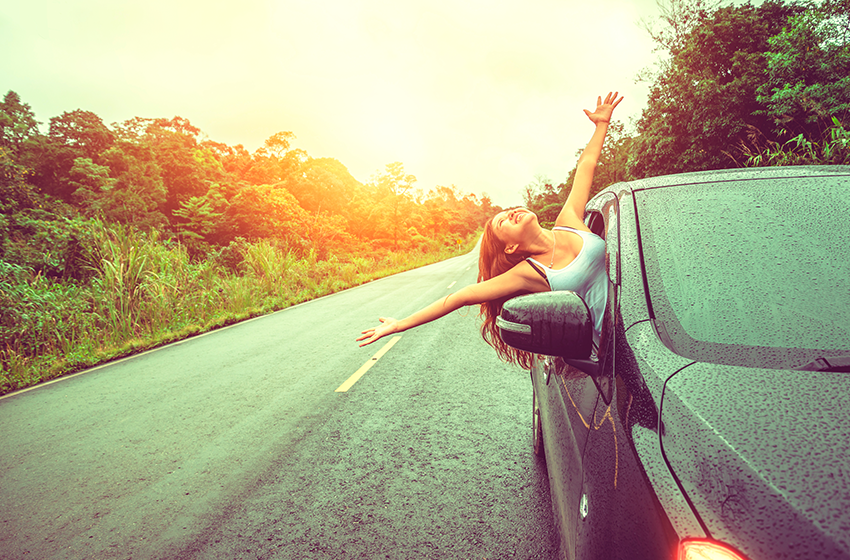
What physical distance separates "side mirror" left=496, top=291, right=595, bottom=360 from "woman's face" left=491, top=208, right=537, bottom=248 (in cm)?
81

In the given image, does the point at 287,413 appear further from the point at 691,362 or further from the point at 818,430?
the point at 818,430

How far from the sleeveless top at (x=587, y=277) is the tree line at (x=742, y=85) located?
44.0 ft

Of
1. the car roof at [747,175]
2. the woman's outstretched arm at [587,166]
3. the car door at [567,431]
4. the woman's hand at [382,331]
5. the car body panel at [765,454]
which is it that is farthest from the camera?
the woman's outstretched arm at [587,166]

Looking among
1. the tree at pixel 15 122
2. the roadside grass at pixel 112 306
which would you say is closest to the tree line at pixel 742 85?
the roadside grass at pixel 112 306

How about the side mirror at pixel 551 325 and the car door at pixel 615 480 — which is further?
the side mirror at pixel 551 325

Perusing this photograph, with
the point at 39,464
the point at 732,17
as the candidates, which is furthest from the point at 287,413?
the point at 732,17

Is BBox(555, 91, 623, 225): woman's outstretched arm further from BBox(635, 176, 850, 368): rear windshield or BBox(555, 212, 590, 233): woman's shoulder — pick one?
BBox(635, 176, 850, 368): rear windshield

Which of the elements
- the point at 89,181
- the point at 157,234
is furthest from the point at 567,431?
the point at 89,181

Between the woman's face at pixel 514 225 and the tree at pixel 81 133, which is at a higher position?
the tree at pixel 81 133

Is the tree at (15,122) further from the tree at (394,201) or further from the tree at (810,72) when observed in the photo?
the tree at (810,72)

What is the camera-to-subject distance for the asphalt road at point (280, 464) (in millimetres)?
2396

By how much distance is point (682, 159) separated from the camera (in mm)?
19328

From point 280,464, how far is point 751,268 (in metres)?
3.28

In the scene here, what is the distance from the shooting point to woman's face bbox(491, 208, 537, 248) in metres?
2.09
